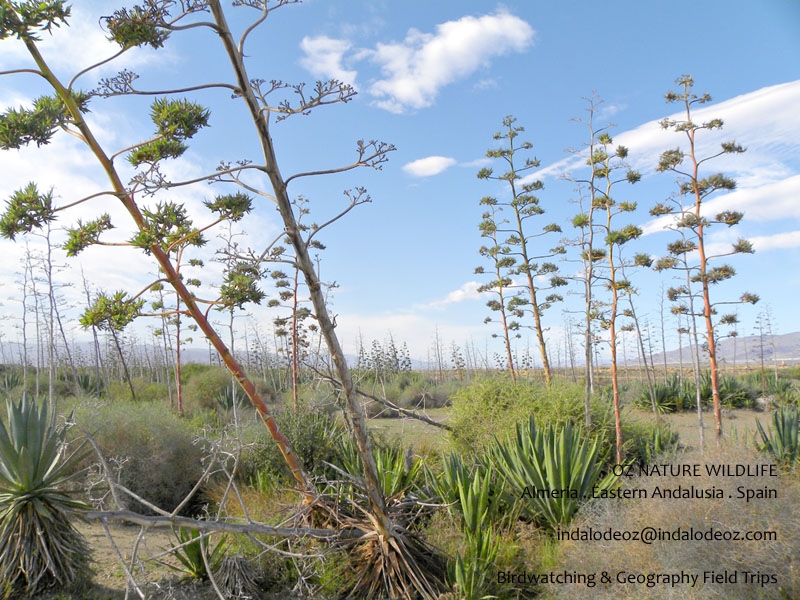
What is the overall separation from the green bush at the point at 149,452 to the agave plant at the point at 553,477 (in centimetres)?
478

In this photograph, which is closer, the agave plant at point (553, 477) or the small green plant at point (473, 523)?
the small green plant at point (473, 523)

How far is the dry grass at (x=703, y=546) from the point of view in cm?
324

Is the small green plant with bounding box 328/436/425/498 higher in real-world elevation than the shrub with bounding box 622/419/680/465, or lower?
higher

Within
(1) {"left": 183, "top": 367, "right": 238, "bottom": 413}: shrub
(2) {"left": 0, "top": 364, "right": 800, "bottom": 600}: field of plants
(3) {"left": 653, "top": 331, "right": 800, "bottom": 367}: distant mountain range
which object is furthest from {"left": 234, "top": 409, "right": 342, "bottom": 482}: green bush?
(1) {"left": 183, "top": 367, "right": 238, "bottom": 413}: shrub

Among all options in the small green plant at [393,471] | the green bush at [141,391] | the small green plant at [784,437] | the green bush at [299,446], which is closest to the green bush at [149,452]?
the green bush at [299,446]

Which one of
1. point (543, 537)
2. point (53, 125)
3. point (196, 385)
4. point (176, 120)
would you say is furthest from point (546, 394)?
point (196, 385)

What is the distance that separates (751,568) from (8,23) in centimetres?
536

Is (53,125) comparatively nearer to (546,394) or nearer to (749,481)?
(749,481)

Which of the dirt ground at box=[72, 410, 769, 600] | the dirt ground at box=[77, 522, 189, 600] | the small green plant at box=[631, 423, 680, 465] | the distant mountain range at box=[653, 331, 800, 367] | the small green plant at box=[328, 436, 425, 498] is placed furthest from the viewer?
the distant mountain range at box=[653, 331, 800, 367]

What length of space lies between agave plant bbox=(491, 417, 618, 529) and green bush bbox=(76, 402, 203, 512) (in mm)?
4784

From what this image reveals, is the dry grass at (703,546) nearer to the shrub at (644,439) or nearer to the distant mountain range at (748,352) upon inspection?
the shrub at (644,439)

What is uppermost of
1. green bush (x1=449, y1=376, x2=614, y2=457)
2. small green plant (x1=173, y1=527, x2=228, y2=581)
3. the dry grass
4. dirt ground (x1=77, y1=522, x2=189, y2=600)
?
green bush (x1=449, y1=376, x2=614, y2=457)

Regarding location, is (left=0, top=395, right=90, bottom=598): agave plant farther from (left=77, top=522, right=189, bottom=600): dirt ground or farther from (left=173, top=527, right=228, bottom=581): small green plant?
(left=173, top=527, right=228, bottom=581): small green plant

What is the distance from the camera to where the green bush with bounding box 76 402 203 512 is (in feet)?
24.3
